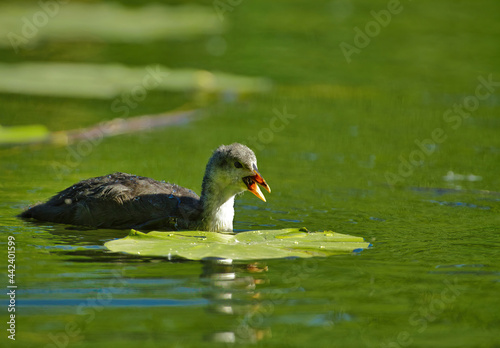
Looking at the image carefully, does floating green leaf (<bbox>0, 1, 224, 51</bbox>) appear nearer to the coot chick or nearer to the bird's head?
the coot chick

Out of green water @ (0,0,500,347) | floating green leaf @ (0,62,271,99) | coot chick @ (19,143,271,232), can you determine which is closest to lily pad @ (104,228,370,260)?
green water @ (0,0,500,347)

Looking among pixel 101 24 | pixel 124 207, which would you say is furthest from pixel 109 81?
pixel 124 207

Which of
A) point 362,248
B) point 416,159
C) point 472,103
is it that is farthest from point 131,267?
point 472,103

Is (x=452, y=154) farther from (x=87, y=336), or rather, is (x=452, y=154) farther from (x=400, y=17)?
(x=400, y=17)

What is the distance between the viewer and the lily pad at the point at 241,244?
22.7ft

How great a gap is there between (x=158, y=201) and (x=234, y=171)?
85cm

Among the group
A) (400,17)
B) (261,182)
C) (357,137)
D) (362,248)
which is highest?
(400,17)

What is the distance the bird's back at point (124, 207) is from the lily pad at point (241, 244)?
77cm

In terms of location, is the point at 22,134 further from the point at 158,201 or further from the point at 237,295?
the point at 237,295

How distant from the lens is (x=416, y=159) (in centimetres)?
1186

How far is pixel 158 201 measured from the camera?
27.8 ft

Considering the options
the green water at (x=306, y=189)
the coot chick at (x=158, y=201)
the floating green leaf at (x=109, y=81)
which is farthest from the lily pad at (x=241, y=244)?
the floating green leaf at (x=109, y=81)

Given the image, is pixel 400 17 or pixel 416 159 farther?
pixel 400 17

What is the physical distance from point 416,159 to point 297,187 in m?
2.38
